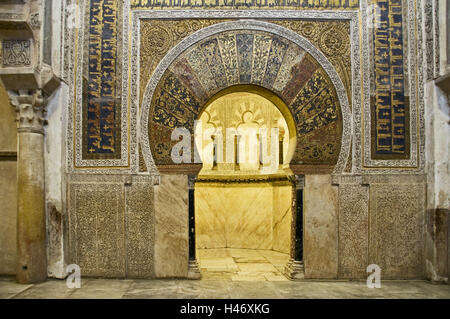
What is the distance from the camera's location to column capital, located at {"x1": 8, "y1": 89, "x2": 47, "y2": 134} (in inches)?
197

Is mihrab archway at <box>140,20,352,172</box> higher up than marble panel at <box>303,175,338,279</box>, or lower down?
higher up

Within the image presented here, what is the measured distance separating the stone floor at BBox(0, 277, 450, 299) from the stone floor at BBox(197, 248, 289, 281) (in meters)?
0.37

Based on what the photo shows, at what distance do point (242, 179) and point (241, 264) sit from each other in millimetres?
1939

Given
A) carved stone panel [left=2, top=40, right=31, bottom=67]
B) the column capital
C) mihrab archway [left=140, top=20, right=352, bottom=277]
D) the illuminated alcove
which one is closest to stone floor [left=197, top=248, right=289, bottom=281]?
the illuminated alcove

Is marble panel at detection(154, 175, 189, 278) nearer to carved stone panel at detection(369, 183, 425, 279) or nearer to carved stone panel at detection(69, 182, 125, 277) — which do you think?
carved stone panel at detection(69, 182, 125, 277)

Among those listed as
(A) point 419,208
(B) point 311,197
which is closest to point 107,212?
(B) point 311,197

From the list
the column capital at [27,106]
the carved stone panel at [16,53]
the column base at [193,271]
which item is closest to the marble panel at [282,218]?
the column base at [193,271]

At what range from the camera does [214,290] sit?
485 centimetres

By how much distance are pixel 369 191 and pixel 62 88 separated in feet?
13.0

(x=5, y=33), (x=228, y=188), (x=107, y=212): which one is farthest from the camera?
(x=228, y=188)

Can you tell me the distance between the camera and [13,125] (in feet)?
17.7

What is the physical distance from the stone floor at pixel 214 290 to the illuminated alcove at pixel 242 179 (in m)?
2.50

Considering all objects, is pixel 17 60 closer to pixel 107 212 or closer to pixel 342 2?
pixel 107 212

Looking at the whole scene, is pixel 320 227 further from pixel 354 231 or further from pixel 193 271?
pixel 193 271
